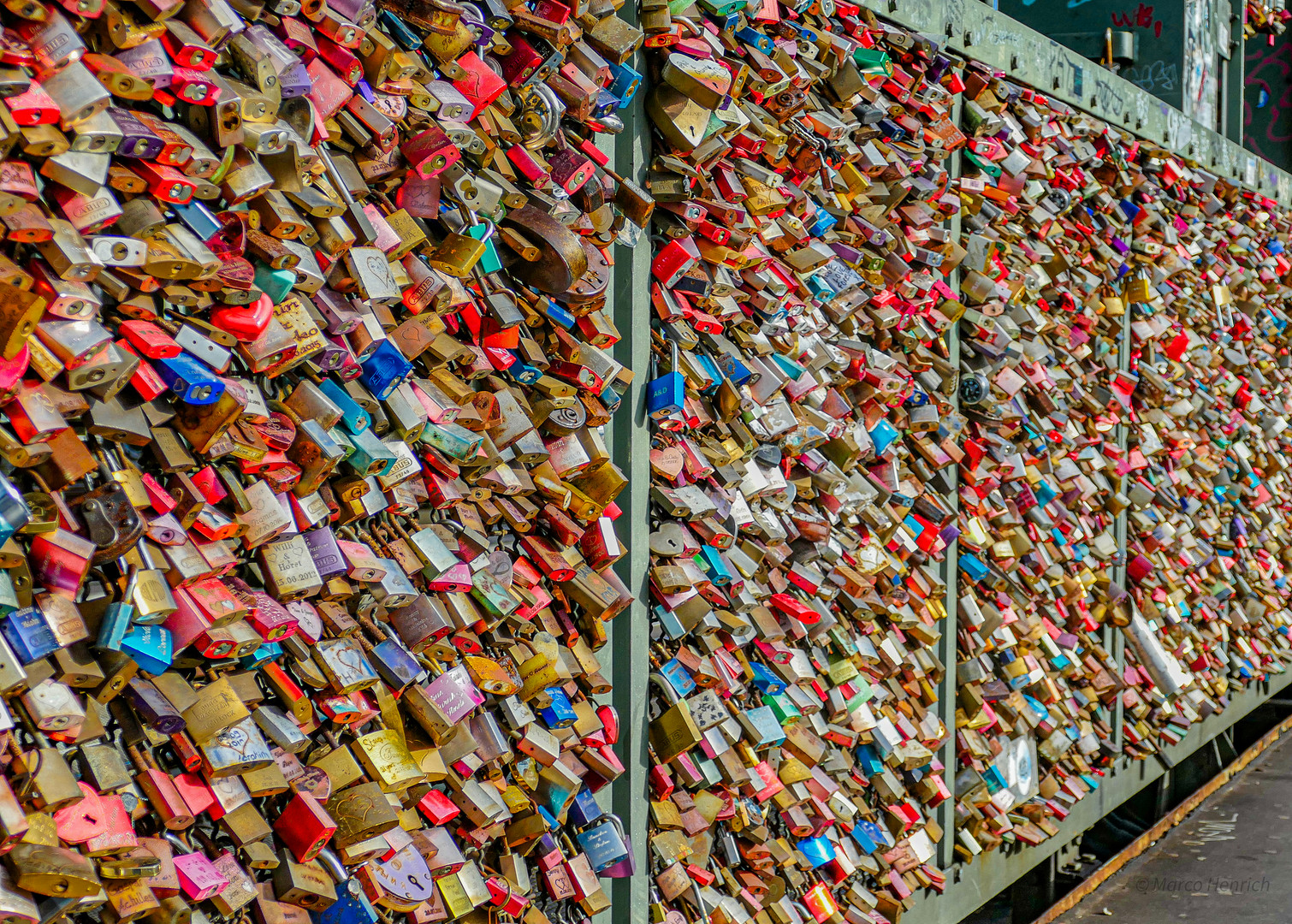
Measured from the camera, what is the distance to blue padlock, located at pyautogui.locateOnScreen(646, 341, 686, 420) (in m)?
2.16

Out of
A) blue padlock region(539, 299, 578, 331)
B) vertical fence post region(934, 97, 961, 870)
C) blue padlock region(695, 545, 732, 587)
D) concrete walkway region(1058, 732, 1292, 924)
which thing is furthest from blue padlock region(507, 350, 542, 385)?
concrete walkway region(1058, 732, 1292, 924)

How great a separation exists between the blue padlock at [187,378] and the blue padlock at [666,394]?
3.19 feet

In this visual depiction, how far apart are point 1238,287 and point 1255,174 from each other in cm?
75

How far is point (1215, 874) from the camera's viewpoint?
4.43 metres

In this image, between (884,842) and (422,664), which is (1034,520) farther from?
(422,664)

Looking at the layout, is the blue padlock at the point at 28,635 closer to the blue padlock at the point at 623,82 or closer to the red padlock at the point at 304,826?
the red padlock at the point at 304,826

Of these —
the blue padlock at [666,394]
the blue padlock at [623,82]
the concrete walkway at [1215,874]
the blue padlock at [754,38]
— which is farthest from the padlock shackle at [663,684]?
the concrete walkway at [1215,874]

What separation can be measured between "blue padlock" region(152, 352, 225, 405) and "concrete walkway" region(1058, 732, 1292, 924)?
11.8 ft

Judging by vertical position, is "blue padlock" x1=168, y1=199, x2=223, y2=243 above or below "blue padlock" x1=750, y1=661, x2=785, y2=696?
above

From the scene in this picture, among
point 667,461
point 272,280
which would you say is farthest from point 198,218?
point 667,461

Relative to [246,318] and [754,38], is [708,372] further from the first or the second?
[246,318]

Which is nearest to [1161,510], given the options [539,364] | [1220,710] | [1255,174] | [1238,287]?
[1220,710]

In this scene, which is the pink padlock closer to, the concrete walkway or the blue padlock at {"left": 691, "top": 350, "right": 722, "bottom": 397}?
the blue padlock at {"left": 691, "top": 350, "right": 722, "bottom": 397}

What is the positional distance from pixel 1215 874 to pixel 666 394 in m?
3.52
